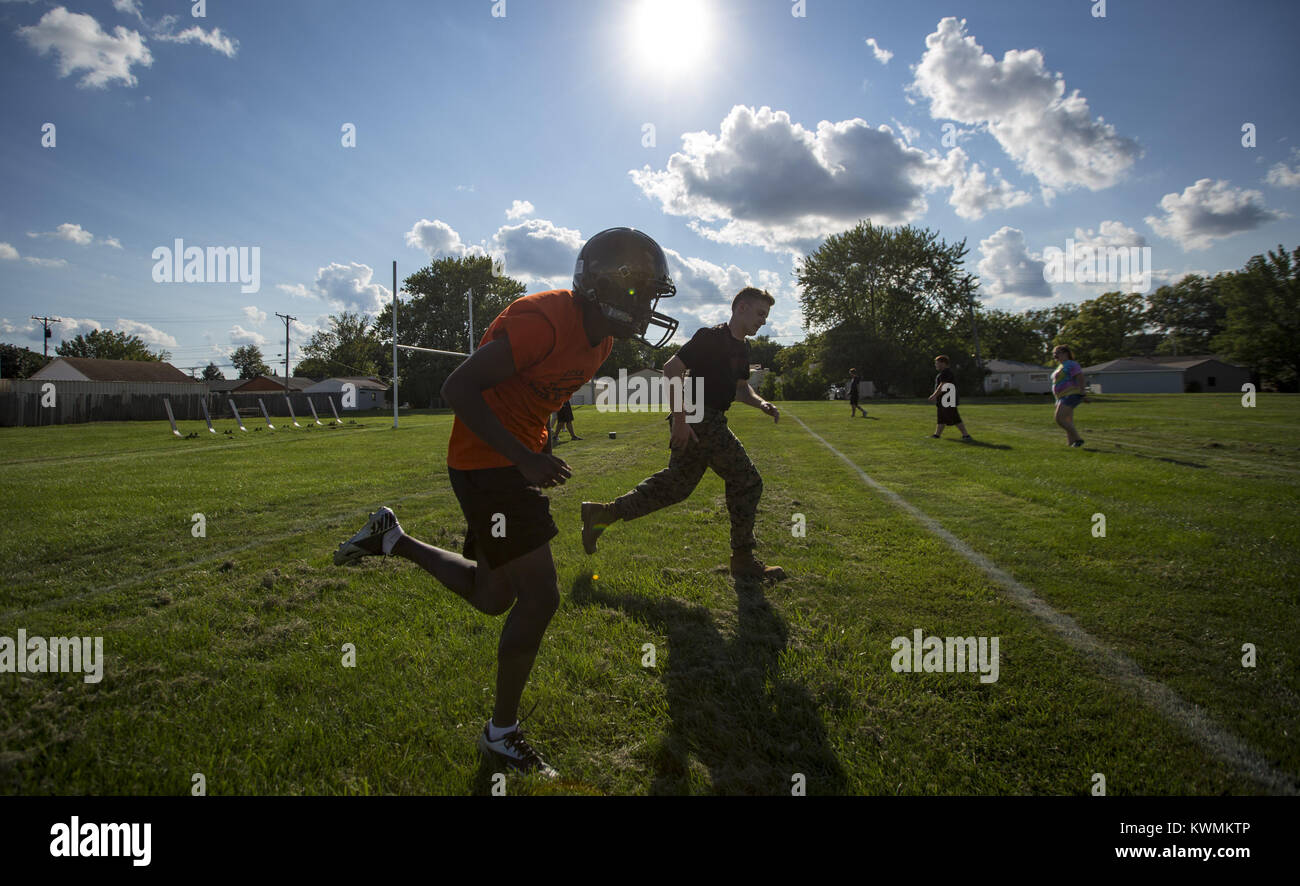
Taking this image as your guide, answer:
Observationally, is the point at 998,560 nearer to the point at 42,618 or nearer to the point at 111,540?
the point at 42,618

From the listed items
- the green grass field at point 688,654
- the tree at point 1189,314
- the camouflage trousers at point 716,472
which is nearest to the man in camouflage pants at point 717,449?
the camouflage trousers at point 716,472

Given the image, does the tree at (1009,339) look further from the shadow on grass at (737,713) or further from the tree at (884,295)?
the shadow on grass at (737,713)

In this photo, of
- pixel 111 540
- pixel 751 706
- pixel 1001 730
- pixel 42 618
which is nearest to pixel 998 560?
pixel 1001 730

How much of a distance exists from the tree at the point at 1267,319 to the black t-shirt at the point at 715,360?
235 ft

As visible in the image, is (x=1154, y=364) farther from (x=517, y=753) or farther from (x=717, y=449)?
(x=517, y=753)

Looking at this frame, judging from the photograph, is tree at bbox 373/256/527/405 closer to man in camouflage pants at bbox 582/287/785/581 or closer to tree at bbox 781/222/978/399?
tree at bbox 781/222/978/399

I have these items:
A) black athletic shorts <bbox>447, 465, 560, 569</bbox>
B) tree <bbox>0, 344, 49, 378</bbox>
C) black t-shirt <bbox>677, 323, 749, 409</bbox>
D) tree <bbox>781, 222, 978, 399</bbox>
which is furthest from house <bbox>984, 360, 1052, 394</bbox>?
tree <bbox>0, 344, 49, 378</bbox>

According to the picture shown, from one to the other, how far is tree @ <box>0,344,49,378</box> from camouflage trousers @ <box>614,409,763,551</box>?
10178 cm

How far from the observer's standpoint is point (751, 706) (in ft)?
8.81

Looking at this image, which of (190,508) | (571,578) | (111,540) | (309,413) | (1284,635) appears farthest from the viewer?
(309,413)

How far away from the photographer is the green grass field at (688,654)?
2.23 metres

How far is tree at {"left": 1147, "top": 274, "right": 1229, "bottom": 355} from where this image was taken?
88.9 meters

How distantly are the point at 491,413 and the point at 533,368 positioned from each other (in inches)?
14.6
